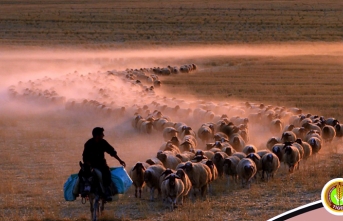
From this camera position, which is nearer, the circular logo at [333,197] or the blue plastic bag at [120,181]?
the circular logo at [333,197]

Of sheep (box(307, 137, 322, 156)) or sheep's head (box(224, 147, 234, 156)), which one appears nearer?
sheep's head (box(224, 147, 234, 156))

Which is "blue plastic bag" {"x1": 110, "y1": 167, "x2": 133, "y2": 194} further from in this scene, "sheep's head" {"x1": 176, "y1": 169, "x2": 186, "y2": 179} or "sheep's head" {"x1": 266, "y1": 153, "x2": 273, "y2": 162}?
"sheep's head" {"x1": 266, "y1": 153, "x2": 273, "y2": 162}

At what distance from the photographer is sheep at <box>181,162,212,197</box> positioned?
1334 centimetres

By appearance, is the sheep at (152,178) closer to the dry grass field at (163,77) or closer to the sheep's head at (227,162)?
the dry grass field at (163,77)

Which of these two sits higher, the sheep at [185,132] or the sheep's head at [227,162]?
the sheep at [185,132]

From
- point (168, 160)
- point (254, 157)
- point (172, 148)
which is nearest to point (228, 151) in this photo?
point (254, 157)

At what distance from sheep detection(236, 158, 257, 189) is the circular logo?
5562 mm

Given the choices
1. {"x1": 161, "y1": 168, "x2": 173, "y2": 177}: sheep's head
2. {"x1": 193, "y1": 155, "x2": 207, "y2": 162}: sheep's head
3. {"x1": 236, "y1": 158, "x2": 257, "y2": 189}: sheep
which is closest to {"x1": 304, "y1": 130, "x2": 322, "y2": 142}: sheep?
{"x1": 236, "y1": 158, "x2": 257, "y2": 189}: sheep

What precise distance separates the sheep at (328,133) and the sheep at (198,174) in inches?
256

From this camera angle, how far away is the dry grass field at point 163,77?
13297 mm

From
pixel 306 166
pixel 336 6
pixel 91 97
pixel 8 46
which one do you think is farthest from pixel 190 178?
pixel 336 6

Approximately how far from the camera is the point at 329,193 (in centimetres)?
831

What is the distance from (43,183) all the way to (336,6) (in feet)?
238

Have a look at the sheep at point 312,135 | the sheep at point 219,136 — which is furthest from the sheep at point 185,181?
the sheep at point 312,135
